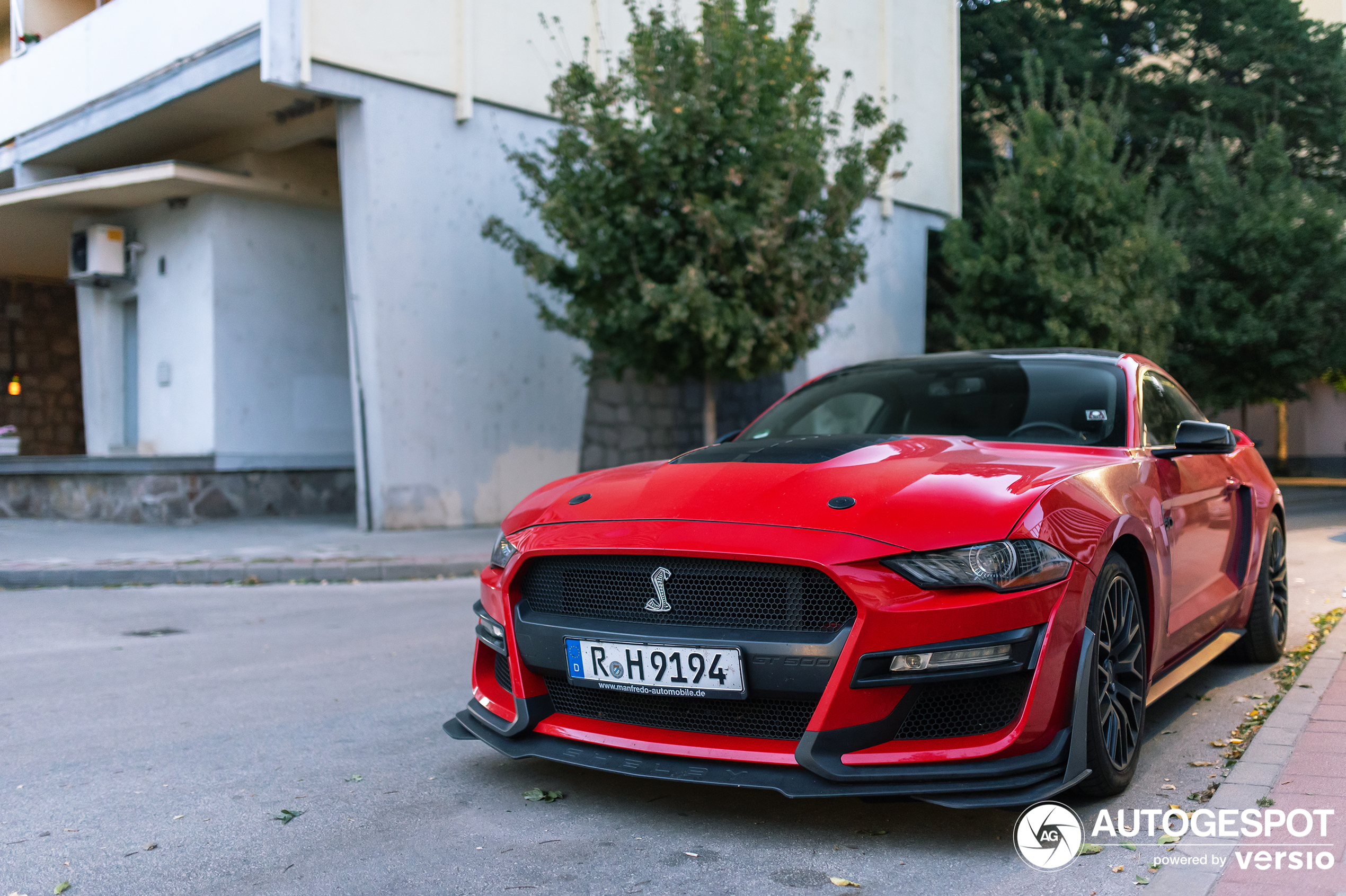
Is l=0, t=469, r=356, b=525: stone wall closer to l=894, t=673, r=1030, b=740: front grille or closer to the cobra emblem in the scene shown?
the cobra emblem

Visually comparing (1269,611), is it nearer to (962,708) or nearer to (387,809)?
(962,708)

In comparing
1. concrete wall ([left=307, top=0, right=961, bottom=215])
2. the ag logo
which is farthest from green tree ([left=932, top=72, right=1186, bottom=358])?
the ag logo

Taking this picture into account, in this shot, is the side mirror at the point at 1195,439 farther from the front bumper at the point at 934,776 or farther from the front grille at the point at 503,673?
the front grille at the point at 503,673

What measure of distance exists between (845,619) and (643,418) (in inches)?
543

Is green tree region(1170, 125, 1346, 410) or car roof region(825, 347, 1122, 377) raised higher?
green tree region(1170, 125, 1346, 410)

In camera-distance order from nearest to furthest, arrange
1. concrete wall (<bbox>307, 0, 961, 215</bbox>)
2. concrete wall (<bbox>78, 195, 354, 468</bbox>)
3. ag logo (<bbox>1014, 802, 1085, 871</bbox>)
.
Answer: ag logo (<bbox>1014, 802, 1085, 871</bbox>)
concrete wall (<bbox>307, 0, 961, 215</bbox>)
concrete wall (<bbox>78, 195, 354, 468</bbox>)

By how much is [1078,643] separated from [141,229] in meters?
15.7

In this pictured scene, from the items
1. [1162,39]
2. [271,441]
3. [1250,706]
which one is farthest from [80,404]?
[1162,39]

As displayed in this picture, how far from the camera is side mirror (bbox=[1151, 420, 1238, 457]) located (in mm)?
4117

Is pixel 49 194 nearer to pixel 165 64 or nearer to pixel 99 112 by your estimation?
pixel 99 112

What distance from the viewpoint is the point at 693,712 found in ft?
10.1

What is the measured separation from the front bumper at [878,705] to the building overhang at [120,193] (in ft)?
42.1

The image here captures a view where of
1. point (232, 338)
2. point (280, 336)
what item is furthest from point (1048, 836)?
point (280, 336)

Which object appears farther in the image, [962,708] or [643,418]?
[643,418]
